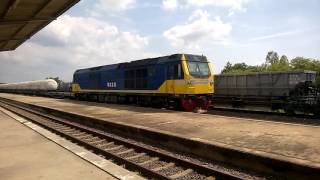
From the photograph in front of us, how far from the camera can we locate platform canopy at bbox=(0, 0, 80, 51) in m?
17.3

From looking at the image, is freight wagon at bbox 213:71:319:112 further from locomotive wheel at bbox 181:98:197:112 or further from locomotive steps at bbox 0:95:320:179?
locomotive steps at bbox 0:95:320:179

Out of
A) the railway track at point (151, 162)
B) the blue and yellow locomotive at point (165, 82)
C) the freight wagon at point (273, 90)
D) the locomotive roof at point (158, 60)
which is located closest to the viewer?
the railway track at point (151, 162)

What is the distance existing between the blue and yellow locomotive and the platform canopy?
6.36 m

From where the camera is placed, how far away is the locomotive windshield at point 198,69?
783 inches

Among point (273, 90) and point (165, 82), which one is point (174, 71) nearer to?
point (165, 82)

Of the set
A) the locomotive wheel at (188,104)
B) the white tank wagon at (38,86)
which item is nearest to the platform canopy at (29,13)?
the locomotive wheel at (188,104)

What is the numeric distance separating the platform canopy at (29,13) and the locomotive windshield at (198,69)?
7.07m

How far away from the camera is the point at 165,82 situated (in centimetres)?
2083

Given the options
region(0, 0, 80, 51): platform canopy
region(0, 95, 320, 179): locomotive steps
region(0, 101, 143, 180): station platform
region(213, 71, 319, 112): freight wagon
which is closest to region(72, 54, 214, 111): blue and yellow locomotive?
region(213, 71, 319, 112): freight wagon

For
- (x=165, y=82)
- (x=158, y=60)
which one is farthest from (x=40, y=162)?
(x=158, y=60)

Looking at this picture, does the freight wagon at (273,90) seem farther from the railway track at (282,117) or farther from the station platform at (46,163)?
the station platform at (46,163)

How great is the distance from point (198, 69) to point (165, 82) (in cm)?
207

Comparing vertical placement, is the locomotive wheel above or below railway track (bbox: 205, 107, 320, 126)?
above

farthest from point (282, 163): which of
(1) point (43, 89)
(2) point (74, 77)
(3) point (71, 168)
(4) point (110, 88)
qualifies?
(1) point (43, 89)
